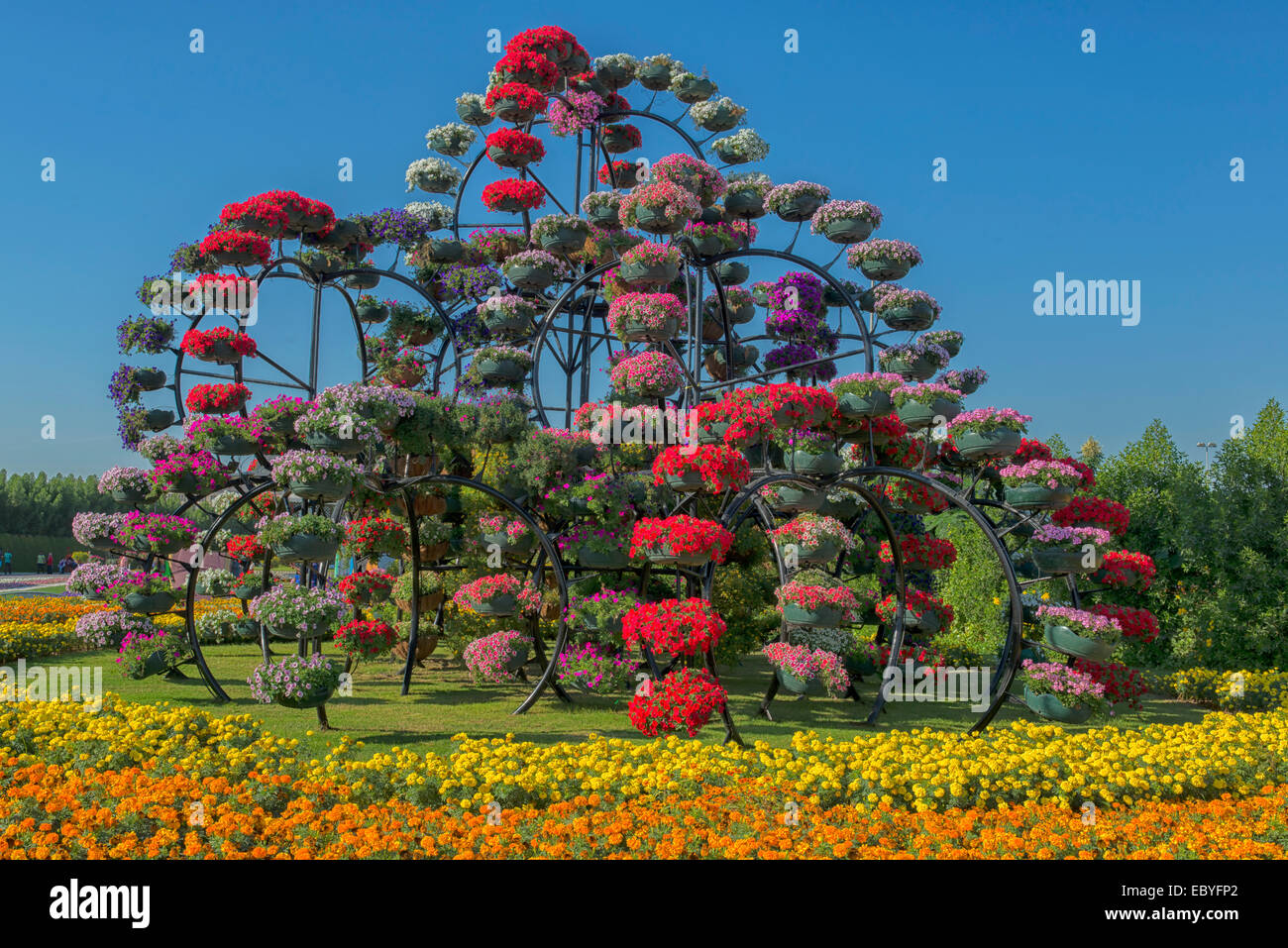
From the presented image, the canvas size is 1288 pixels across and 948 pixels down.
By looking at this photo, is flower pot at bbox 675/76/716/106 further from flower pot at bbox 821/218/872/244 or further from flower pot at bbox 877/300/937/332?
flower pot at bbox 877/300/937/332

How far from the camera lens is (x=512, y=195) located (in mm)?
15602

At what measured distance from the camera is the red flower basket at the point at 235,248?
11609 millimetres

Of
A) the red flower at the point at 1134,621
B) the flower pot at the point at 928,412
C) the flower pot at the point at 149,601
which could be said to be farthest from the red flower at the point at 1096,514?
the flower pot at the point at 149,601

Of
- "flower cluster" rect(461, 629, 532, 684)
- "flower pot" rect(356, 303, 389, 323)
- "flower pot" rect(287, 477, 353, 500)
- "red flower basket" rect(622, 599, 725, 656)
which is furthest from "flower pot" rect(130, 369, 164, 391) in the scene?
"red flower basket" rect(622, 599, 725, 656)

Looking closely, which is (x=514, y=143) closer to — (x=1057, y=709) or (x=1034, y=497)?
(x=1034, y=497)

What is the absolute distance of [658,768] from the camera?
645 cm

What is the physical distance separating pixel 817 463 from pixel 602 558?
2.68 m

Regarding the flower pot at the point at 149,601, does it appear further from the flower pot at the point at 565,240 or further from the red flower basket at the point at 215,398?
the flower pot at the point at 565,240

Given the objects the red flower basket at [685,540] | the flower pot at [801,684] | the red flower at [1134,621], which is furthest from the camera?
the red flower at [1134,621]

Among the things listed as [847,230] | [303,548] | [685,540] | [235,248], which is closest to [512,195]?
[235,248]

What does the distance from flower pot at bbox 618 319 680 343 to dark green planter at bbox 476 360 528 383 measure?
3192 millimetres

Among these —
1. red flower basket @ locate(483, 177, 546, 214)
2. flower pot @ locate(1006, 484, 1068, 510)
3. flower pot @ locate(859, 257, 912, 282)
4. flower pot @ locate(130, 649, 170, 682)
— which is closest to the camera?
flower pot @ locate(1006, 484, 1068, 510)

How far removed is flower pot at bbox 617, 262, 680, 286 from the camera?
452 inches

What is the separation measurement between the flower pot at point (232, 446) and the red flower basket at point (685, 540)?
18.2ft
